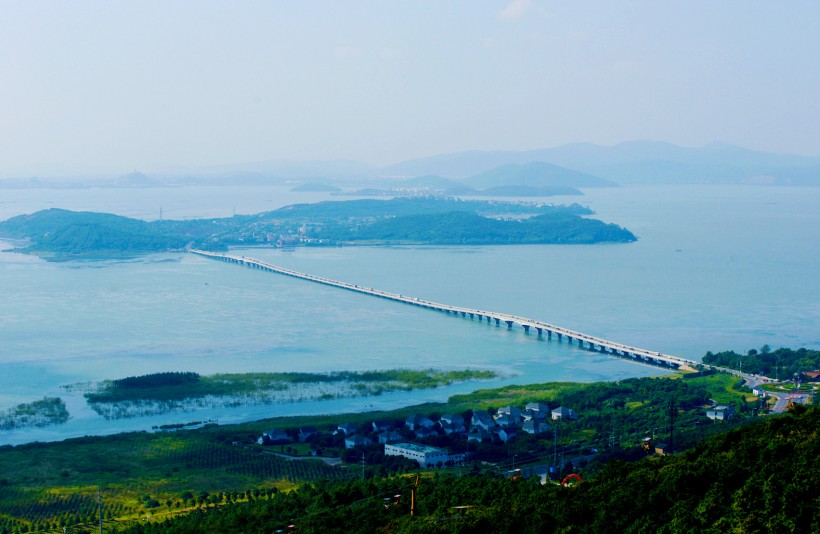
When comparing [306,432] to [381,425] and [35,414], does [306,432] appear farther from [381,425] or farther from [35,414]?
[35,414]

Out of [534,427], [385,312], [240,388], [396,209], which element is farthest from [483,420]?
[396,209]

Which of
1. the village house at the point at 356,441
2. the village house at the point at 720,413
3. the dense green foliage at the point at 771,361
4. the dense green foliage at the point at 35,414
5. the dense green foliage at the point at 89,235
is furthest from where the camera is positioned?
the dense green foliage at the point at 89,235

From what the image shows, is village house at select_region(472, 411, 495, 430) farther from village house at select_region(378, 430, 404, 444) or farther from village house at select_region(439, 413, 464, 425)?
village house at select_region(378, 430, 404, 444)

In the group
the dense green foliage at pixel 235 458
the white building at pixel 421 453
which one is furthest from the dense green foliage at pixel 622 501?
the white building at pixel 421 453

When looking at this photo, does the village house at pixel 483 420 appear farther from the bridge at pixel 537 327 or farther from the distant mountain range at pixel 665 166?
the distant mountain range at pixel 665 166

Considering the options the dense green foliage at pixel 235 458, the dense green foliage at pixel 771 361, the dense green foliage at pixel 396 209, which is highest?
the dense green foliage at pixel 396 209

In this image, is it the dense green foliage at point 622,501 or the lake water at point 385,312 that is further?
the lake water at point 385,312
